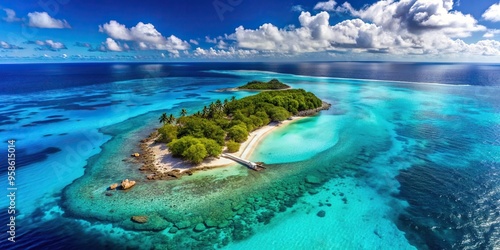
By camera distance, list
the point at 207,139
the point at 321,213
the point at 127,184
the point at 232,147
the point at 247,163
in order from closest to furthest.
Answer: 1. the point at 321,213
2. the point at 127,184
3. the point at 247,163
4. the point at 207,139
5. the point at 232,147

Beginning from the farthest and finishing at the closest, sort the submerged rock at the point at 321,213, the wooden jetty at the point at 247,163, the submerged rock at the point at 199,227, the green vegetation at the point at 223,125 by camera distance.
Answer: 1. the green vegetation at the point at 223,125
2. the wooden jetty at the point at 247,163
3. the submerged rock at the point at 321,213
4. the submerged rock at the point at 199,227

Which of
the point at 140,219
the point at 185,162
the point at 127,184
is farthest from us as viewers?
the point at 185,162

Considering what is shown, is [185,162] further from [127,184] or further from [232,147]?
[127,184]

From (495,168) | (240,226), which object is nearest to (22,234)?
(240,226)

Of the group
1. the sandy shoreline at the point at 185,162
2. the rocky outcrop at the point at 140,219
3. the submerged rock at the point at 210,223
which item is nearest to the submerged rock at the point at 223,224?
the submerged rock at the point at 210,223

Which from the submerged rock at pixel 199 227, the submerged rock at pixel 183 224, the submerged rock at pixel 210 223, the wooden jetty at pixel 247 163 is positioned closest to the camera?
the submerged rock at pixel 199 227

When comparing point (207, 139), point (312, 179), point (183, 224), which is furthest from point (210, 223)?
point (207, 139)

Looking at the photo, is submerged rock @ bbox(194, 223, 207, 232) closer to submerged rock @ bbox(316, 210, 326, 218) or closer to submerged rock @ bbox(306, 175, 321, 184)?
submerged rock @ bbox(316, 210, 326, 218)

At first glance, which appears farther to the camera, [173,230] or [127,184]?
[127,184]

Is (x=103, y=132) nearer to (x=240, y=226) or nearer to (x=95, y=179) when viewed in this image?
(x=95, y=179)

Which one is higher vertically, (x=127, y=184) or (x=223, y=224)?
(x=127, y=184)

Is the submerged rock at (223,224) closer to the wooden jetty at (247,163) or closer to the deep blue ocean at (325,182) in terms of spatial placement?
the deep blue ocean at (325,182)
